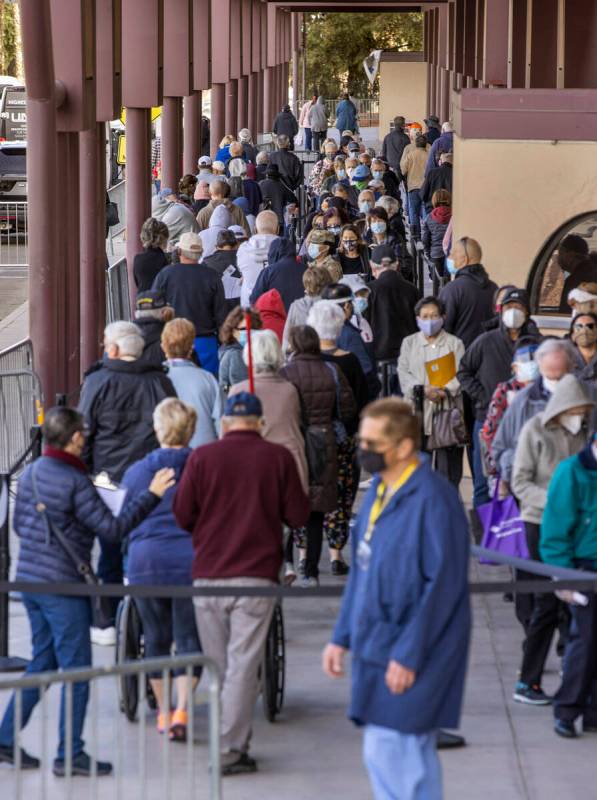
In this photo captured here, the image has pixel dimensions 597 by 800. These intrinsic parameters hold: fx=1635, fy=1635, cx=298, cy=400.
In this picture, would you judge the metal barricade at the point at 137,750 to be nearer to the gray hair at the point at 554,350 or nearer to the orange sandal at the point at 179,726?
the orange sandal at the point at 179,726

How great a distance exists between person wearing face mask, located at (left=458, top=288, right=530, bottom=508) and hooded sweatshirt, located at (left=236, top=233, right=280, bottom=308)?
14.8ft

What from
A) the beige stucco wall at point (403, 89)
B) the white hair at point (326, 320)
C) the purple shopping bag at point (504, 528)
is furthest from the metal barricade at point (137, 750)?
the beige stucco wall at point (403, 89)

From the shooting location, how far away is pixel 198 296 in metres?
13.3

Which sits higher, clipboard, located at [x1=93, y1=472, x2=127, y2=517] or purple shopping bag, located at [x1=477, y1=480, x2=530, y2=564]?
clipboard, located at [x1=93, y1=472, x2=127, y2=517]

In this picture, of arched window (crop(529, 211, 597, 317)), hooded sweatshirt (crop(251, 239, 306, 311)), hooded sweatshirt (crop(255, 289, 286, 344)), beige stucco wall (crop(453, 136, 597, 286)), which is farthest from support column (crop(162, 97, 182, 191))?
hooded sweatshirt (crop(255, 289, 286, 344))

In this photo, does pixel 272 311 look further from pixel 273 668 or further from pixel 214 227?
pixel 273 668

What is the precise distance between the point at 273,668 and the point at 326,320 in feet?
9.03

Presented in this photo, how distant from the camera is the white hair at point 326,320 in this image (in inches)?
397

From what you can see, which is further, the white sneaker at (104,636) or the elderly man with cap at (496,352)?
the elderly man with cap at (496,352)

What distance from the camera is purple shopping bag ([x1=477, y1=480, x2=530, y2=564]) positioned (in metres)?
8.90

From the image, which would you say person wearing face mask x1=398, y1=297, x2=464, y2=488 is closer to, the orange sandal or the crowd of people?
the crowd of people

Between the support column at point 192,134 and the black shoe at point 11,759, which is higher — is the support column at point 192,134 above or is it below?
above

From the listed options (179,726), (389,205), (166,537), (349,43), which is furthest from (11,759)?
(349,43)

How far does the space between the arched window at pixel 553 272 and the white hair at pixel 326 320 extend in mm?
4028
